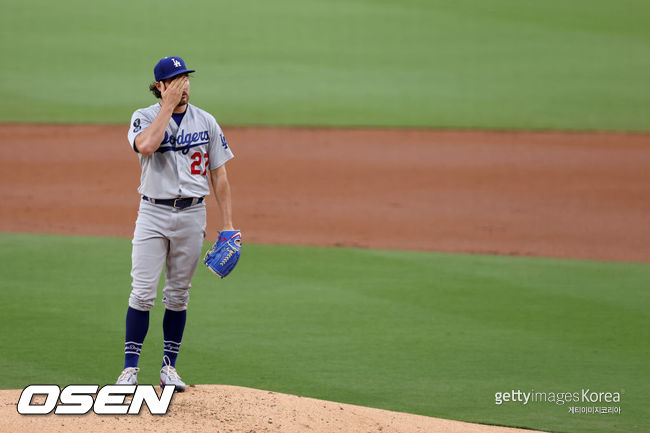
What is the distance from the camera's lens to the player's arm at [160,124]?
16.6 ft

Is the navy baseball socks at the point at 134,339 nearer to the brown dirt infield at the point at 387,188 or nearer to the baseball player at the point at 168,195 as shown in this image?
the baseball player at the point at 168,195

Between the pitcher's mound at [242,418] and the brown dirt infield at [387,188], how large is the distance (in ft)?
17.0

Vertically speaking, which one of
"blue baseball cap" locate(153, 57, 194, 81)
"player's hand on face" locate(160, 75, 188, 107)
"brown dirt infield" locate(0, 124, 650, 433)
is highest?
"brown dirt infield" locate(0, 124, 650, 433)

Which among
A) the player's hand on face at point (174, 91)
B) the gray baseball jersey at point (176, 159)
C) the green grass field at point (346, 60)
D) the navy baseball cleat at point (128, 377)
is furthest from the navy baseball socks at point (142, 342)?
the green grass field at point (346, 60)

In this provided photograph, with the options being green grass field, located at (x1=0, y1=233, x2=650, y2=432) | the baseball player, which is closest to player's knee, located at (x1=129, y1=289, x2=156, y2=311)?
the baseball player

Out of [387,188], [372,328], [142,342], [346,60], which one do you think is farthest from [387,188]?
[346,60]

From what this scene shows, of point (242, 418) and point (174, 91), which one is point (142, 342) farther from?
point (174, 91)

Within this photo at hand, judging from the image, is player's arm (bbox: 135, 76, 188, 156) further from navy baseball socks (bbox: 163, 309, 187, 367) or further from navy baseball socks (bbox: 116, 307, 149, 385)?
navy baseball socks (bbox: 163, 309, 187, 367)

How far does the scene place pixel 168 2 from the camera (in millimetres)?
26328

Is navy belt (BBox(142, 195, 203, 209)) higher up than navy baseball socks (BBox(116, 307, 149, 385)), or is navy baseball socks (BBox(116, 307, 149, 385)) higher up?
navy belt (BBox(142, 195, 203, 209))

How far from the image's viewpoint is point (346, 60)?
21984 mm

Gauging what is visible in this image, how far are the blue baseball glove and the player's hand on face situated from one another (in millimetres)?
872

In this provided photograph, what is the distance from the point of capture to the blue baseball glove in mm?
5516

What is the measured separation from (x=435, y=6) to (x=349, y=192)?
1407 centimetres
